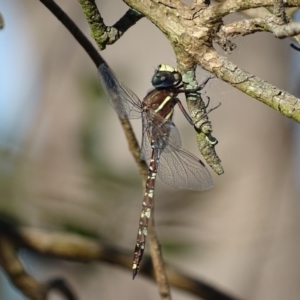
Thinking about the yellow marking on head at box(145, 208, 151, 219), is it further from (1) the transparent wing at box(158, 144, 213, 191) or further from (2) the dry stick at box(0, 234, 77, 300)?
(2) the dry stick at box(0, 234, 77, 300)

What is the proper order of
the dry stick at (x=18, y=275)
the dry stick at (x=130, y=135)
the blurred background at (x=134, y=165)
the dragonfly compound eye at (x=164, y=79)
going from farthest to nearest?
the blurred background at (x=134, y=165)
the dry stick at (x=18, y=275)
the dragonfly compound eye at (x=164, y=79)
the dry stick at (x=130, y=135)

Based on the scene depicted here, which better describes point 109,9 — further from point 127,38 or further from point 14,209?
point 14,209

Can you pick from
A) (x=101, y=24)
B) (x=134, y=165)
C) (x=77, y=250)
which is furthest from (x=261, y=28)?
(x=134, y=165)

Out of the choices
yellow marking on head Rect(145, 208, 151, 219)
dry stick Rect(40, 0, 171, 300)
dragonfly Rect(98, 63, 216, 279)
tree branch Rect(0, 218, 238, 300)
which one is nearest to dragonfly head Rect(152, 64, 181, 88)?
dragonfly Rect(98, 63, 216, 279)

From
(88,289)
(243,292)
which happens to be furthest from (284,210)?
(88,289)

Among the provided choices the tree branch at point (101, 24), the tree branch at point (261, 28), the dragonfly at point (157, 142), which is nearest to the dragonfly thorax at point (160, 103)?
the dragonfly at point (157, 142)

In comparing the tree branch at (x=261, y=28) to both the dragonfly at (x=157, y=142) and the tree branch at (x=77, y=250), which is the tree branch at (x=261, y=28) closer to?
the dragonfly at (x=157, y=142)

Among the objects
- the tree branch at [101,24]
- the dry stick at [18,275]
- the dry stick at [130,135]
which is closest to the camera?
the tree branch at [101,24]

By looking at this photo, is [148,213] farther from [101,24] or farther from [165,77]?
[101,24]
